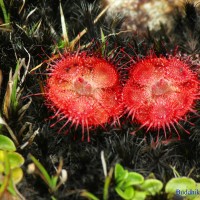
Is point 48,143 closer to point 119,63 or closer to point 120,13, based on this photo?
point 119,63

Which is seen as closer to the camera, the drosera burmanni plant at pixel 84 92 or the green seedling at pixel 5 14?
the drosera burmanni plant at pixel 84 92

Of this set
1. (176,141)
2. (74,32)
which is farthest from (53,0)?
(176,141)

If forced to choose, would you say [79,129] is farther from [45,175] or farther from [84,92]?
[45,175]

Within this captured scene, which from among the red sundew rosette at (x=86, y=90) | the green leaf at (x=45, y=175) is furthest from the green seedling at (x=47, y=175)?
the red sundew rosette at (x=86, y=90)

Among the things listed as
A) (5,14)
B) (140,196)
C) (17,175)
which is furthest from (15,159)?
(5,14)

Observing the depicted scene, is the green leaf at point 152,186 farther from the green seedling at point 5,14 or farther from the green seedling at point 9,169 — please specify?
the green seedling at point 5,14
